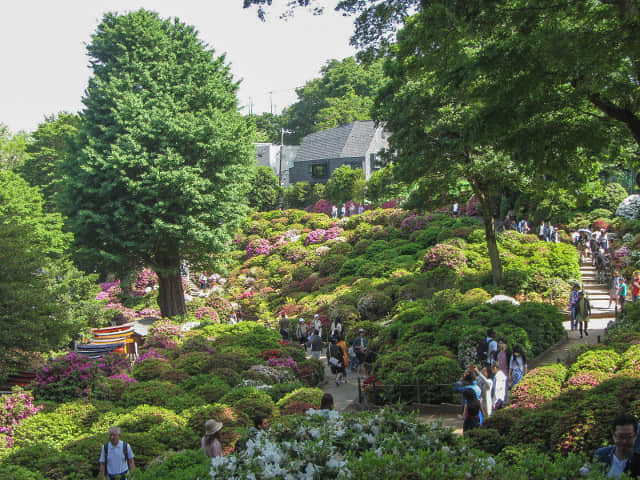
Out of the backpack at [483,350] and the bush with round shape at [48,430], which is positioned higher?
the backpack at [483,350]

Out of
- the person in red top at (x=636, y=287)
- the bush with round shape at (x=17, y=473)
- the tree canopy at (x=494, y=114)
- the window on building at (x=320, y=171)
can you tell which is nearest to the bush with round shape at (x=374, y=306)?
the tree canopy at (x=494, y=114)

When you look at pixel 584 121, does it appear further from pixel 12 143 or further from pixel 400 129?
pixel 12 143

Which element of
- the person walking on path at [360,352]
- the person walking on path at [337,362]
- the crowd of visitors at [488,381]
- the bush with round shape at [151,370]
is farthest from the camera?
the person walking on path at [360,352]

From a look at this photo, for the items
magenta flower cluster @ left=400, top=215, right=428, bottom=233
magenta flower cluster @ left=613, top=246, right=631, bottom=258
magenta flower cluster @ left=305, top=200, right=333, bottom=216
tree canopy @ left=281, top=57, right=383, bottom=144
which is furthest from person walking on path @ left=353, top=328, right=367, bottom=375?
tree canopy @ left=281, top=57, right=383, bottom=144

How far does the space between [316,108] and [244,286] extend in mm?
53390

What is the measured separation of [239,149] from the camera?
Result: 25.6 metres

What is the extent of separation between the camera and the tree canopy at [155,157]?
23922 mm

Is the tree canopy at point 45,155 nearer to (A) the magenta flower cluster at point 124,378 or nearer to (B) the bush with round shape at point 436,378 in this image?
(A) the magenta flower cluster at point 124,378

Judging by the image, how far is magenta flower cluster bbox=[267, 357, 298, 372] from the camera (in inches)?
614

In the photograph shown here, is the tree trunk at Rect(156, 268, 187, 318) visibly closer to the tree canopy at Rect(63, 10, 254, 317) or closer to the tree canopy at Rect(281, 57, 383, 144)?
the tree canopy at Rect(63, 10, 254, 317)

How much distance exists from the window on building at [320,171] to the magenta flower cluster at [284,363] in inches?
1717

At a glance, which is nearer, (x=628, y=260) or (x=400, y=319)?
(x=400, y=319)

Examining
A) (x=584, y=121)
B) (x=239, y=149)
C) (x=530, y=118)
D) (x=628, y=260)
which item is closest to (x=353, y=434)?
(x=530, y=118)

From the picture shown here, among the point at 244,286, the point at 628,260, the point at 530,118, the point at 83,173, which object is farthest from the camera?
the point at 244,286
